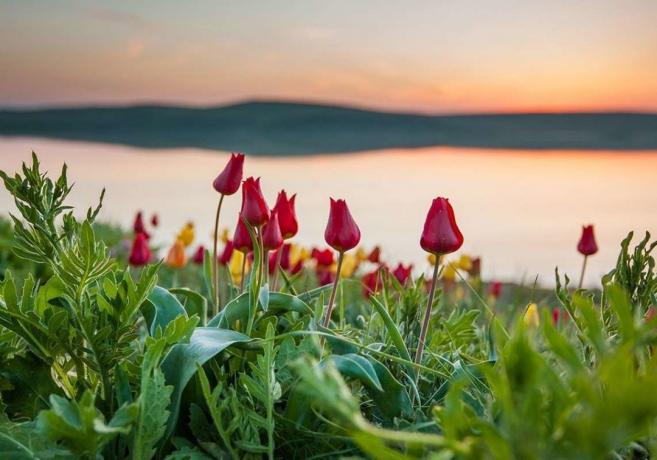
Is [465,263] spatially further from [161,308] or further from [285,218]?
[161,308]

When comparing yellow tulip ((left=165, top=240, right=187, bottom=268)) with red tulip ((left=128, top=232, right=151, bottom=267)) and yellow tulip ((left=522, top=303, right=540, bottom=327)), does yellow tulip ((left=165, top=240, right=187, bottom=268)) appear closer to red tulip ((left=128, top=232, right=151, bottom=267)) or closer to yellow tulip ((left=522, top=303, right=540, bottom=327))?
red tulip ((left=128, top=232, right=151, bottom=267))

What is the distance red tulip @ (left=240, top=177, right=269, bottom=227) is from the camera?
189 cm

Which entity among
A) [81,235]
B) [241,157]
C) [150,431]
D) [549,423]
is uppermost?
[241,157]

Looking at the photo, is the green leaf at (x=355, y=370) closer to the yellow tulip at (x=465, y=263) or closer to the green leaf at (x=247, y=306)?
the green leaf at (x=247, y=306)

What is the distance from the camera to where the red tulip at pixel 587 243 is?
9.41 ft

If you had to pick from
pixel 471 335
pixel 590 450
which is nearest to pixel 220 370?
pixel 471 335

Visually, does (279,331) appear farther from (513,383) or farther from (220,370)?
(513,383)

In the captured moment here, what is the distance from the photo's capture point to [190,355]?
1629 mm

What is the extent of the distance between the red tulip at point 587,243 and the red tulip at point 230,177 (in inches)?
48.5

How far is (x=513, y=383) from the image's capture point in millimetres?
1035

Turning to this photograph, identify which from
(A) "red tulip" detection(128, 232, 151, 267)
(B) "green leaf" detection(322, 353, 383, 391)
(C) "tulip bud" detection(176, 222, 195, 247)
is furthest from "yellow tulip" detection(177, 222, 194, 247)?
(B) "green leaf" detection(322, 353, 383, 391)

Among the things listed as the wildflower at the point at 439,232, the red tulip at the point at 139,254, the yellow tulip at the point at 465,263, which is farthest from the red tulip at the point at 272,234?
the yellow tulip at the point at 465,263

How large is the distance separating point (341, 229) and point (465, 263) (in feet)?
8.81

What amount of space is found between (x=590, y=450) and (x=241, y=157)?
134 centimetres
